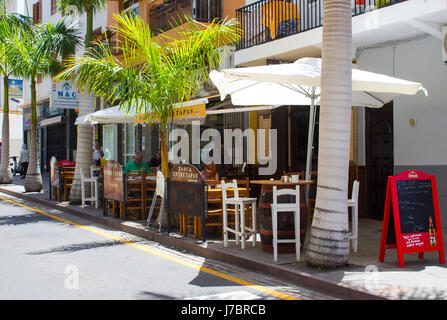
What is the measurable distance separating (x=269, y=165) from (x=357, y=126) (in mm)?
3416

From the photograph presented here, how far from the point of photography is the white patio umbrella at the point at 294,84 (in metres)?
6.77

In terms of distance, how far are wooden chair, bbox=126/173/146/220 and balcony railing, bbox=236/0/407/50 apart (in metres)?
4.95

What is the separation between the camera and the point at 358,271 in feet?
19.7

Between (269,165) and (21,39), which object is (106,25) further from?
(269,165)

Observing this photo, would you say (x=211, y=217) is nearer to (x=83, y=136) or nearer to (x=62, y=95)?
(x=83, y=136)

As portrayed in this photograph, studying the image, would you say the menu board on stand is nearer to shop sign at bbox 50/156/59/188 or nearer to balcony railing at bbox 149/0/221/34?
shop sign at bbox 50/156/59/188

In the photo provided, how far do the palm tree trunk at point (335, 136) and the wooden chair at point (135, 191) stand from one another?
533cm

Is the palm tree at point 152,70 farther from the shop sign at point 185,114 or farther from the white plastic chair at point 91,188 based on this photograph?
the white plastic chair at point 91,188

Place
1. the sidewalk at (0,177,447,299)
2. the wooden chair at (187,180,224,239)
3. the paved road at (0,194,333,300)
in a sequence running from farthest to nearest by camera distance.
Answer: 1. the wooden chair at (187,180,224,239)
2. the paved road at (0,194,333,300)
3. the sidewalk at (0,177,447,299)

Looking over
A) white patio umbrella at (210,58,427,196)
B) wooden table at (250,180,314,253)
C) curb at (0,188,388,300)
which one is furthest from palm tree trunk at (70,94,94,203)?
wooden table at (250,180,314,253)

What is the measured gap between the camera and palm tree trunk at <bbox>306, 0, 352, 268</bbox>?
239 inches

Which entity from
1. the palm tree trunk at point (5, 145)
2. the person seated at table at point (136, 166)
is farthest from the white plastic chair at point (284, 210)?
the palm tree trunk at point (5, 145)

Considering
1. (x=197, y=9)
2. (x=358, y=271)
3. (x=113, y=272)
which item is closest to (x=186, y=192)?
(x=113, y=272)

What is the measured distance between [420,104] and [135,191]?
617cm
